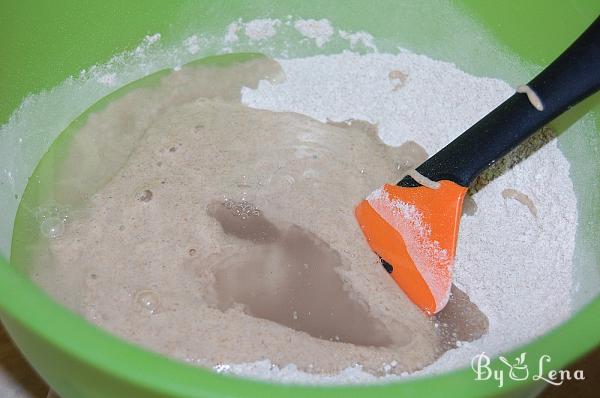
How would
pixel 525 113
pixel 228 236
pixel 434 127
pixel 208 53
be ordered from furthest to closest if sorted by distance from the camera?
pixel 208 53 < pixel 434 127 < pixel 228 236 < pixel 525 113

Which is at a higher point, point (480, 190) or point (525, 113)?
point (525, 113)

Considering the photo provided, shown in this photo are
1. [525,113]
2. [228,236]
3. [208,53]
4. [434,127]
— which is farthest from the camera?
[208,53]

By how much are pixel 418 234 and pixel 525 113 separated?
0.22 m

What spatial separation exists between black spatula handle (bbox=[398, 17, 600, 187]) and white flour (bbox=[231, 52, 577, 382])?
147mm

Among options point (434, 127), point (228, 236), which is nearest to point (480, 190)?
point (434, 127)

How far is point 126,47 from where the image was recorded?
1274 millimetres

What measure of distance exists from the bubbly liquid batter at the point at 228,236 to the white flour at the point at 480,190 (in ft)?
0.08

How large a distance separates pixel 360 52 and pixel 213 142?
0.34 metres

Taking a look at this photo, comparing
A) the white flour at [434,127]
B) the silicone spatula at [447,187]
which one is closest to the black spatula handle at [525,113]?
the silicone spatula at [447,187]

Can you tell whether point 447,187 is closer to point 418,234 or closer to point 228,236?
point 418,234

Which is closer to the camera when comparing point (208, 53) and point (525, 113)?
point (525, 113)

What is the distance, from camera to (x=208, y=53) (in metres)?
1.34

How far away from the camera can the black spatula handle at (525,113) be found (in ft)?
3.04

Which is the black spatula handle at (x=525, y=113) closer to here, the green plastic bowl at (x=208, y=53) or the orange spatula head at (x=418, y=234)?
the orange spatula head at (x=418, y=234)
